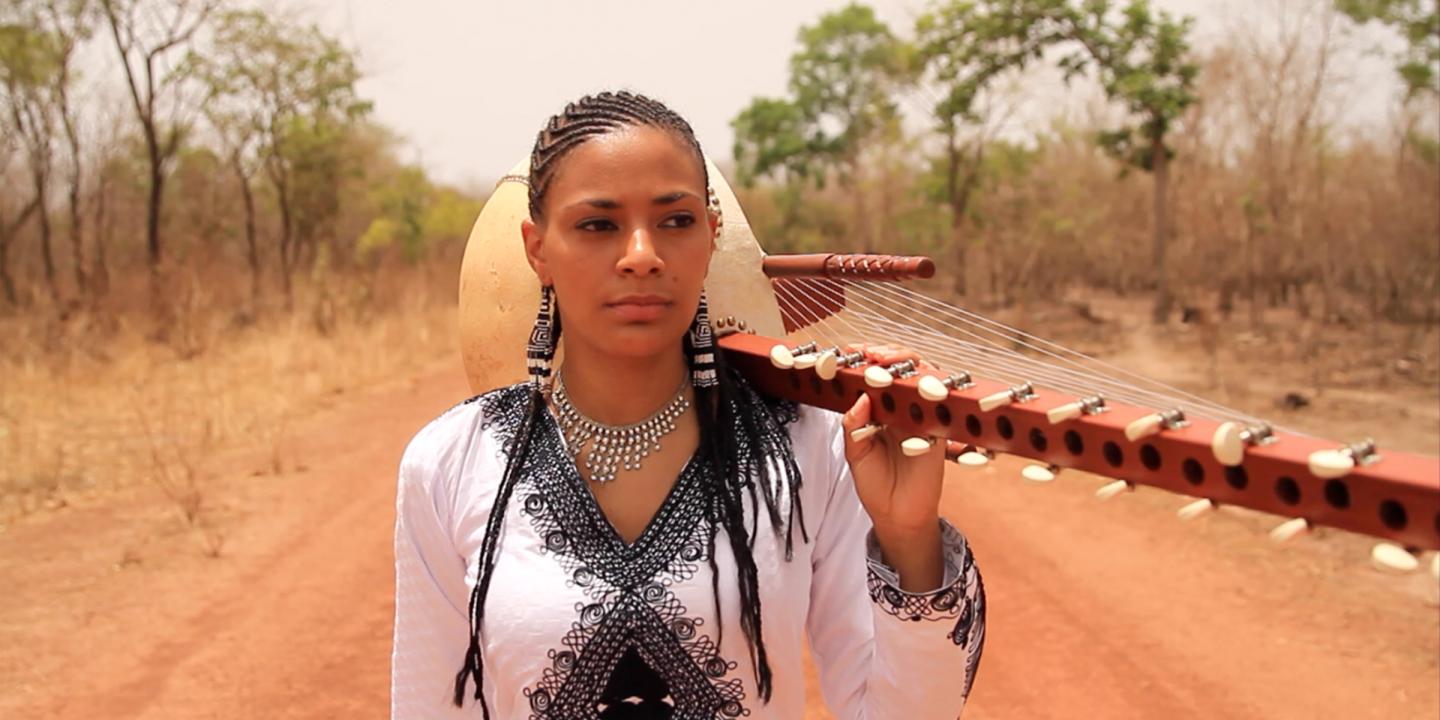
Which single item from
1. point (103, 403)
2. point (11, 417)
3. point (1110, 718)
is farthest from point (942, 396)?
point (103, 403)

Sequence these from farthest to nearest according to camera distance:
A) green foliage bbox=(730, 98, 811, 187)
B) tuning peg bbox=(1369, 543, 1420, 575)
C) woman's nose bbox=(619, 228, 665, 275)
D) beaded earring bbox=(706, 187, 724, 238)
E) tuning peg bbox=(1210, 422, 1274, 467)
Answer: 1. green foliage bbox=(730, 98, 811, 187)
2. beaded earring bbox=(706, 187, 724, 238)
3. woman's nose bbox=(619, 228, 665, 275)
4. tuning peg bbox=(1210, 422, 1274, 467)
5. tuning peg bbox=(1369, 543, 1420, 575)

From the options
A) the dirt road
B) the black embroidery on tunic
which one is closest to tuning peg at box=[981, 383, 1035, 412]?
the black embroidery on tunic

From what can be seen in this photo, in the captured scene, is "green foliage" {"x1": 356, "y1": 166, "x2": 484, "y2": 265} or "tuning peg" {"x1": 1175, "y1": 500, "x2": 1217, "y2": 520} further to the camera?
"green foliage" {"x1": 356, "y1": 166, "x2": 484, "y2": 265}

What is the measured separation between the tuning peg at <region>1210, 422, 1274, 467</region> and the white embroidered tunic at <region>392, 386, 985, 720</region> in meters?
0.57

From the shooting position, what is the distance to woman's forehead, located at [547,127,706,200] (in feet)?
5.46

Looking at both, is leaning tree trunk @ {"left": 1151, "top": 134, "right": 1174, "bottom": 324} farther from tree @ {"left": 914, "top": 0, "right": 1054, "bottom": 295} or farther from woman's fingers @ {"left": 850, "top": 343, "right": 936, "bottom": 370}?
woman's fingers @ {"left": 850, "top": 343, "right": 936, "bottom": 370}

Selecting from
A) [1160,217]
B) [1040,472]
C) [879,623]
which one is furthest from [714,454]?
[1160,217]

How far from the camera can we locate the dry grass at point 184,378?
7.54 m

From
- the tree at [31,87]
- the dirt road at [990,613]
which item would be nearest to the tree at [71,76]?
the tree at [31,87]

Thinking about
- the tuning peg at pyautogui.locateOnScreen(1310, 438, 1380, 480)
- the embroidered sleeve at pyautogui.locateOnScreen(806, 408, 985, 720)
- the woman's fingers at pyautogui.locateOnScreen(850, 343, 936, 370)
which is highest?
the woman's fingers at pyautogui.locateOnScreen(850, 343, 936, 370)

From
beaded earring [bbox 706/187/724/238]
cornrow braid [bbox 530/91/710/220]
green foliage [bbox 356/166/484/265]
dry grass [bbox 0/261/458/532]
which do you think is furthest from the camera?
green foliage [bbox 356/166/484/265]

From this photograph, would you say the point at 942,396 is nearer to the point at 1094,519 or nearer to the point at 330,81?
the point at 1094,519

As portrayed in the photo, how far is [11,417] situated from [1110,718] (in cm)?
873

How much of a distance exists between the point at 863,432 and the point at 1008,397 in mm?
239
